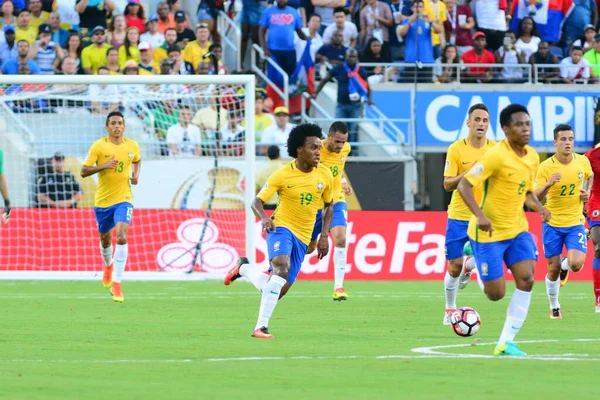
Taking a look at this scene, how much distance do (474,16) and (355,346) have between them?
19.7 metres

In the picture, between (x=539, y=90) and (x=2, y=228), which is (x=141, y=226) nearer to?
(x=2, y=228)

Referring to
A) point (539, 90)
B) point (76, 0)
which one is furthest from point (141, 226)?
point (539, 90)

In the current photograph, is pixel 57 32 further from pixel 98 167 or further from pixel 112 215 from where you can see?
pixel 98 167

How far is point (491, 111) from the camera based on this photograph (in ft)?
91.8

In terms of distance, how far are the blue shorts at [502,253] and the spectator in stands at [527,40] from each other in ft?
64.4

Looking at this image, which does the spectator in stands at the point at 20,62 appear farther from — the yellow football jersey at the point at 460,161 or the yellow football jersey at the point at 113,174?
the yellow football jersey at the point at 460,161

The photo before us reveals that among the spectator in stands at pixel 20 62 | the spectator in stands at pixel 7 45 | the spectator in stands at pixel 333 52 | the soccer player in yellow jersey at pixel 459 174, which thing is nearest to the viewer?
the soccer player in yellow jersey at pixel 459 174

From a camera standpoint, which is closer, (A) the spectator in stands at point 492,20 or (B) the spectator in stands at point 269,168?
(B) the spectator in stands at point 269,168

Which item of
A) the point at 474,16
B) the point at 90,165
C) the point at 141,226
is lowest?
the point at 141,226

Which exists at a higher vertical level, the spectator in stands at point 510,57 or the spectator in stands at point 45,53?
the spectator in stands at point 45,53

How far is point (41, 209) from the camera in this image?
23.0 meters

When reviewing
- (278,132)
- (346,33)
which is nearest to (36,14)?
(278,132)

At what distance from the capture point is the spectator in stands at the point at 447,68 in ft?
93.3

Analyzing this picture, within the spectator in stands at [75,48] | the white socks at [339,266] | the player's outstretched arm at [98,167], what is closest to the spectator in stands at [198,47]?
the spectator in stands at [75,48]
